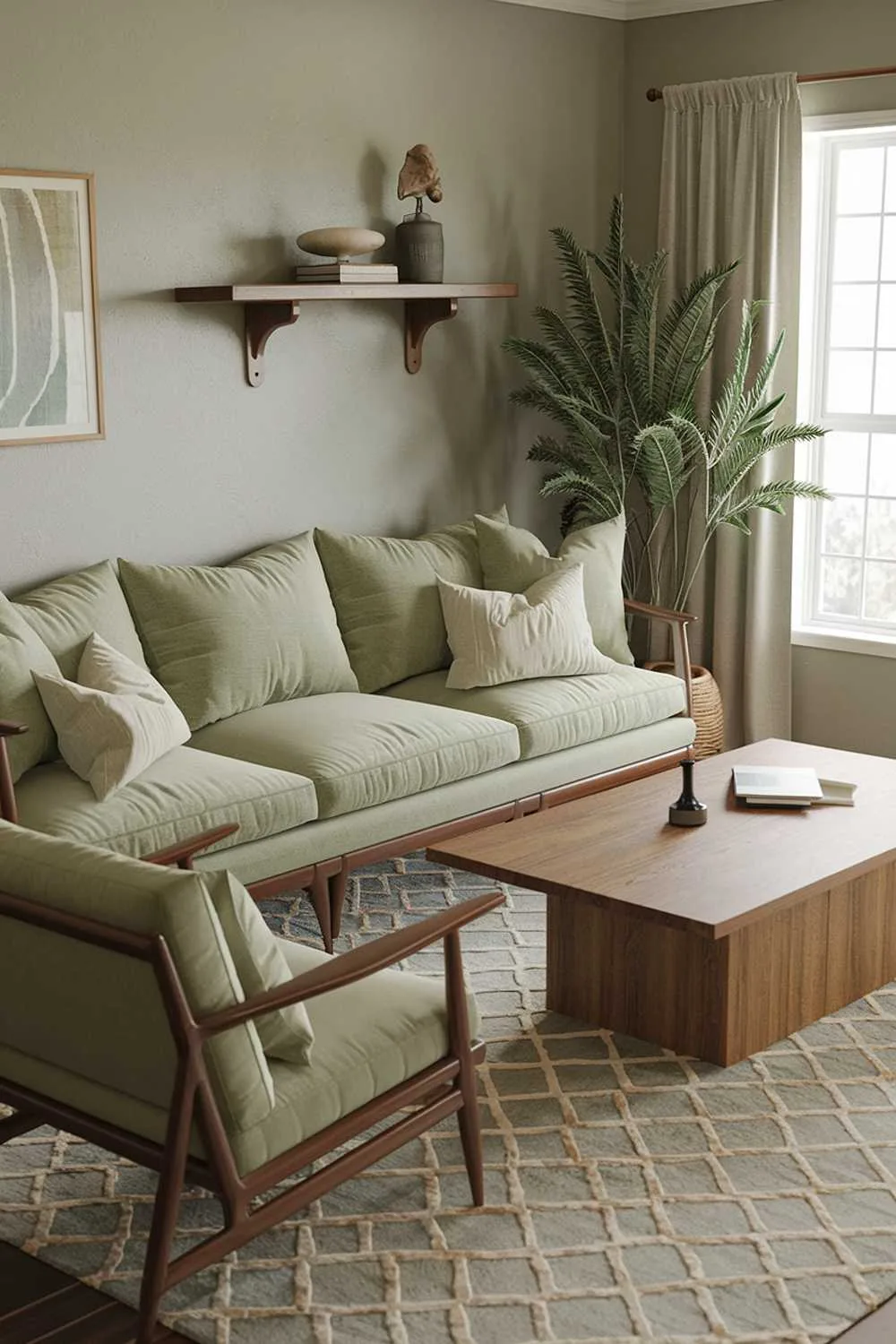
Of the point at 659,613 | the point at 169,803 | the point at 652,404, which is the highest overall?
the point at 652,404

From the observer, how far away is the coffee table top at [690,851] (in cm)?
354

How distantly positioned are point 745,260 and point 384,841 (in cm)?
279

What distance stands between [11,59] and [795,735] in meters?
3.72

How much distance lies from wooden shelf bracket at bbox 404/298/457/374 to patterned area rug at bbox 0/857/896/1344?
2.78 m

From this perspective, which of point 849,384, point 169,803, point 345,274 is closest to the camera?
point 169,803

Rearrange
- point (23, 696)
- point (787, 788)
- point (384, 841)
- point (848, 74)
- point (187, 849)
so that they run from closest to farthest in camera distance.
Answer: point (187, 849) → point (23, 696) → point (787, 788) → point (384, 841) → point (848, 74)

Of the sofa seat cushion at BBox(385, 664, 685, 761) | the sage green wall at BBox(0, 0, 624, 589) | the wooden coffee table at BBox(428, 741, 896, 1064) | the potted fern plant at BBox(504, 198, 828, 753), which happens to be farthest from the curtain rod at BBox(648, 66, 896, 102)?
the wooden coffee table at BBox(428, 741, 896, 1064)

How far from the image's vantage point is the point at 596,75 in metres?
6.29

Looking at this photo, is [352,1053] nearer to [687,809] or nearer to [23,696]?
[687,809]

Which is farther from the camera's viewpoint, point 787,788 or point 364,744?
point 364,744

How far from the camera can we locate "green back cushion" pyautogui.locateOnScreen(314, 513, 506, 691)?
5.21 m

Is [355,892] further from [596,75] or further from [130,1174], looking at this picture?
[596,75]

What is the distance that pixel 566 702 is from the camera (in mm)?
5043

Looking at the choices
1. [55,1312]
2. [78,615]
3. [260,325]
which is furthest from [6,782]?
[260,325]
